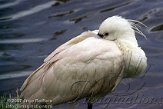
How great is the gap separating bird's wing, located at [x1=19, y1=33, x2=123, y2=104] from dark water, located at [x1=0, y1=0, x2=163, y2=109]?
1.32m

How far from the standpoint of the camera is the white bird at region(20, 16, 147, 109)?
8242 millimetres

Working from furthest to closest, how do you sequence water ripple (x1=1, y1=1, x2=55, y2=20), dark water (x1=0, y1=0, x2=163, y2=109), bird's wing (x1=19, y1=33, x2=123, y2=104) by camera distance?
water ripple (x1=1, y1=1, x2=55, y2=20)
dark water (x1=0, y1=0, x2=163, y2=109)
bird's wing (x1=19, y1=33, x2=123, y2=104)

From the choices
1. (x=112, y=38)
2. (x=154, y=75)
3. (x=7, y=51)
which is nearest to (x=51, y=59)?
(x=112, y=38)

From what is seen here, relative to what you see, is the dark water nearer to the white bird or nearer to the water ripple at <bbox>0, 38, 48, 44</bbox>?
the water ripple at <bbox>0, 38, 48, 44</bbox>

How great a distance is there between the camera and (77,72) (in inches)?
328

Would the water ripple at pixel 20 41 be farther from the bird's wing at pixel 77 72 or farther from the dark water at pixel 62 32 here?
the bird's wing at pixel 77 72

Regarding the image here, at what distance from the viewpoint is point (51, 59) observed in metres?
8.43

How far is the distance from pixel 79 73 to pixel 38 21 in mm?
7096

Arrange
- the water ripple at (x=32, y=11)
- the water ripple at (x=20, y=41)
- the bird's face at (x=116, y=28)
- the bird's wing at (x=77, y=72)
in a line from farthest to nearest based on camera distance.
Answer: the water ripple at (x=32, y=11) → the water ripple at (x=20, y=41) → the bird's face at (x=116, y=28) → the bird's wing at (x=77, y=72)

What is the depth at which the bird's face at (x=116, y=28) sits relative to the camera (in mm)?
8344

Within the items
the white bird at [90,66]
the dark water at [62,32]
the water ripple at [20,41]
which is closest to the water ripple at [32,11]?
the dark water at [62,32]

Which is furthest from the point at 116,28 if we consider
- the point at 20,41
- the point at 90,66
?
the point at 20,41

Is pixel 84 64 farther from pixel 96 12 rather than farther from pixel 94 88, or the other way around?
pixel 96 12

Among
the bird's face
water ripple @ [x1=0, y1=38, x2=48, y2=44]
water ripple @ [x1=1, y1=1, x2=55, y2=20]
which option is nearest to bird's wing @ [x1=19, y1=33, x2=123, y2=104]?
the bird's face
